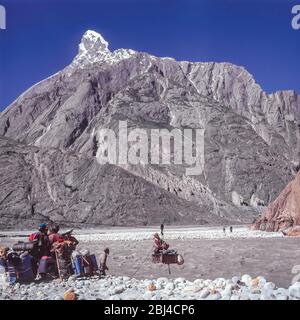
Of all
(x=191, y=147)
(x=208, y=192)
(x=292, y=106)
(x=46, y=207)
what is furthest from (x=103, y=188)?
(x=292, y=106)

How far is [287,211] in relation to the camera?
857 inches

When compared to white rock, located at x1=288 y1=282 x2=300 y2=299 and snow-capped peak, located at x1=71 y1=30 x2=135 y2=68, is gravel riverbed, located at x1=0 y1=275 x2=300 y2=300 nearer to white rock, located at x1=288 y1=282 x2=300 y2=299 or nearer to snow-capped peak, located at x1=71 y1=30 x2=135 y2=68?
white rock, located at x1=288 y1=282 x2=300 y2=299

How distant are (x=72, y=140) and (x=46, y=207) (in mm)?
30359

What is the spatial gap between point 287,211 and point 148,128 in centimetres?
4671

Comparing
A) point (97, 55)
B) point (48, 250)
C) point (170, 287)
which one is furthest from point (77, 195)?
point (97, 55)

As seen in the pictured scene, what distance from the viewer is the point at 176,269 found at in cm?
998

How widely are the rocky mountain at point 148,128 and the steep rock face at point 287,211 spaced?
38.5 feet

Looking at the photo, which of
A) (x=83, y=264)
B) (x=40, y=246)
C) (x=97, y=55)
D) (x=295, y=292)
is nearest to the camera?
(x=295, y=292)

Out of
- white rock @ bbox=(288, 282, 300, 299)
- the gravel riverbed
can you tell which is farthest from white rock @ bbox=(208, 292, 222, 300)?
white rock @ bbox=(288, 282, 300, 299)

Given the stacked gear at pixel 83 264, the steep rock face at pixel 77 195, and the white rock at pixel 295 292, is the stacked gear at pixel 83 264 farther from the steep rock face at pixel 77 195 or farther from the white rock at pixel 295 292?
the steep rock face at pixel 77 195

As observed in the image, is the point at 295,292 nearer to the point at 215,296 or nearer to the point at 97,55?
the point at 215,296

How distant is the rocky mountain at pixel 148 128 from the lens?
4903 centimetres

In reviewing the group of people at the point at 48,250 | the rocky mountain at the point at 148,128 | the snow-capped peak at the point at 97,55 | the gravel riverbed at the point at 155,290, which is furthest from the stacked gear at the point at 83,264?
the snow-capped peak at the point at 97,55
